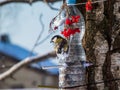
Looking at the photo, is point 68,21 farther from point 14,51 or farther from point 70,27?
point 14,51

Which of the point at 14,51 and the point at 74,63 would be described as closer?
the point at 74,63

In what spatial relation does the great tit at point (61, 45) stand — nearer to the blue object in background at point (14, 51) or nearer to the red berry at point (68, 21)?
the red berry at point (68, 21)

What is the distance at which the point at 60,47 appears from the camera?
207 cm

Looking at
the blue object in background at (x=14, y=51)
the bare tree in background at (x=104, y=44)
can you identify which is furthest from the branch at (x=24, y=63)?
the blue object in background at (x=14, y=51)

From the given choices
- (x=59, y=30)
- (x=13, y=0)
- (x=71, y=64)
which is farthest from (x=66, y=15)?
(x=13, y=0)

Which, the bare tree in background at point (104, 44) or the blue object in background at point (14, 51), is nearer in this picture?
the bare tree in background at point (104, 44)

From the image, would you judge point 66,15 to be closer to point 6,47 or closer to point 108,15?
point 108,15

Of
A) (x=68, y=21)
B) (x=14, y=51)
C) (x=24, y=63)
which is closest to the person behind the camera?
(x=68, y=21)

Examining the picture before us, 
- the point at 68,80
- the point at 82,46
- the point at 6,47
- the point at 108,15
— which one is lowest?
the point at 6,47

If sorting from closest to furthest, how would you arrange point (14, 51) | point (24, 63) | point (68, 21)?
point (68, 21), point (24, 63), point (14, 51)

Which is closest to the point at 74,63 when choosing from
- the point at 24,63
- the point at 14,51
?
the point at 24,63

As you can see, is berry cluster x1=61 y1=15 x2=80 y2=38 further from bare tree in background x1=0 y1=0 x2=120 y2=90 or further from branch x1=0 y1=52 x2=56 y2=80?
branch x1=0 y1=52 x2=56 y2=80

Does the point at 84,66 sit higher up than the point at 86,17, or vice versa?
the point at 86,17

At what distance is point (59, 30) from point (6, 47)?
17799mm
